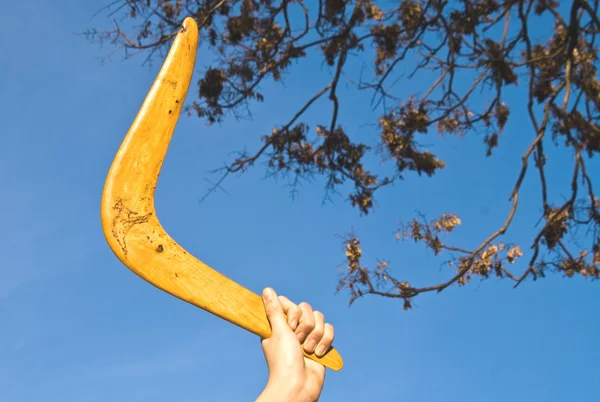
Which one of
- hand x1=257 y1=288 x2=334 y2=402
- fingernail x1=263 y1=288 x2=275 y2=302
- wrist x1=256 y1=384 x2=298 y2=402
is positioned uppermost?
fingernail x1=263 y1=288 x2=275 y2=302

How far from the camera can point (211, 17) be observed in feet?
16.2

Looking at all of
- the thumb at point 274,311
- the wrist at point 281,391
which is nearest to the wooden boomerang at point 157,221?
the thumb at point 274,311

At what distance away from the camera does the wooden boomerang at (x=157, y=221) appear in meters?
1.49

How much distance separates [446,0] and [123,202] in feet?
13.3

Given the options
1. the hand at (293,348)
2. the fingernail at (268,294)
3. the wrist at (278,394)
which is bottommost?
the wrist at (278,394)

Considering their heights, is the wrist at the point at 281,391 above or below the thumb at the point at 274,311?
below

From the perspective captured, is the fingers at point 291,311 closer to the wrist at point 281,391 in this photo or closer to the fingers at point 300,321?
the fingers at point 300,321

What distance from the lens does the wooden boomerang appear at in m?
1.49

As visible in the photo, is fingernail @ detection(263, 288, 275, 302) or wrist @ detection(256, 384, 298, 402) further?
fingernail @ detection(263, 288, 275, 302)

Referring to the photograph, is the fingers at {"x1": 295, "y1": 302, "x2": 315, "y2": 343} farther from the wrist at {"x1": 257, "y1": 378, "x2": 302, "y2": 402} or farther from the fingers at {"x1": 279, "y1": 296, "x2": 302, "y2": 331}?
the wrist at {"x1": 257, "y1": 378, "x2": 302, "y2": 402}

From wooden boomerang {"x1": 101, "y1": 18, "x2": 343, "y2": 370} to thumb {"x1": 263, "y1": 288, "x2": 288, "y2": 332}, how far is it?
1 centimetres

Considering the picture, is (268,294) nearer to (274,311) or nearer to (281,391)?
(274,311)

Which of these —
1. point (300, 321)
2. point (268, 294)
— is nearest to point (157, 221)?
point (268, 294)

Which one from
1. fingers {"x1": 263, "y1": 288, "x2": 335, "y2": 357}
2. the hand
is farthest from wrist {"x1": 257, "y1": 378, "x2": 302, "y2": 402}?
fingers {"x1": 263, "y1": 288, "x2": 335, "y2": 357}
